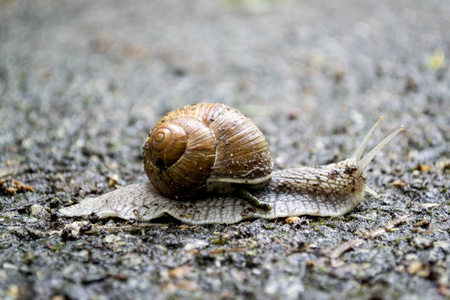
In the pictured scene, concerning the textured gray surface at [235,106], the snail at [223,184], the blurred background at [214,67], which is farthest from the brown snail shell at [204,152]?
the blurred background at [214,67]

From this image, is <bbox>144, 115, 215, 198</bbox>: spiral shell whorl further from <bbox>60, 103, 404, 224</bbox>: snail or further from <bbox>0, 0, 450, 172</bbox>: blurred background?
<bbox>0, 0, 450, 172</bbox>: blurred background

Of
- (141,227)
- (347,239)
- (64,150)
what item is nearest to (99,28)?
(64,150)

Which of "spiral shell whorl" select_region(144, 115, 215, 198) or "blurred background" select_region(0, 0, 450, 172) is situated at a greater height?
"blurred background" select_region(0, 0, 450, 172)

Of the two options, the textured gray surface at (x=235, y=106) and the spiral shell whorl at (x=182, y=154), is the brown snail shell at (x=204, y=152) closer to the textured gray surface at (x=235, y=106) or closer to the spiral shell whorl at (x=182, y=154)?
the spiral shell whorl at (x=182, y=154)

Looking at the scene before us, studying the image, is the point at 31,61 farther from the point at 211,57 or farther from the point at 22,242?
the point at 22,242

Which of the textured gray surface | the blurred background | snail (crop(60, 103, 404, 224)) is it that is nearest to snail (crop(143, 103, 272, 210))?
snail (crop(60, 103, 404, 224))

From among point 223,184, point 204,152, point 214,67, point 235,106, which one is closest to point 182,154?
point 204,152
